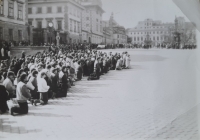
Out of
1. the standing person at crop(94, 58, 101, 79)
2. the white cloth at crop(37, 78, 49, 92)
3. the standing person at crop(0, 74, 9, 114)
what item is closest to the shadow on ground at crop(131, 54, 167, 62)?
the standing person at crop(94, 58, 101, 79)

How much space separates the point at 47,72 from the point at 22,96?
459 mm

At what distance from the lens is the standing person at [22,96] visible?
2.66m

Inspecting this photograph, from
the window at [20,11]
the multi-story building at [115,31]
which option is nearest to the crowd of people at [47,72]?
the multi-story building at [115,31]

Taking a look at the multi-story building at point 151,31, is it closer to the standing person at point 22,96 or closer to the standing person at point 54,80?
the standing person at point 54,80

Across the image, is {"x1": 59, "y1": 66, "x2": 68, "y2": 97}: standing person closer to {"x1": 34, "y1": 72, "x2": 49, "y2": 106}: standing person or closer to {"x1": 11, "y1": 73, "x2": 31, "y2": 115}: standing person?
{"x1": 34, "y1": 72, "x2": 49, "y2": 106}: standing person

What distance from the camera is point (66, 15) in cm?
299

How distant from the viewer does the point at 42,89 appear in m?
2.87

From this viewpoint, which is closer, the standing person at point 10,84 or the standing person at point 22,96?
the standing person at point 22,96

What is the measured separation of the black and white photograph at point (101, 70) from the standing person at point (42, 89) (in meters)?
0.01

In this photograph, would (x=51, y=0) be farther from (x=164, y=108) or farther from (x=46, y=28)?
(x=164, y=108)

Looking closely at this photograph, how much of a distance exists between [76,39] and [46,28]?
35cm

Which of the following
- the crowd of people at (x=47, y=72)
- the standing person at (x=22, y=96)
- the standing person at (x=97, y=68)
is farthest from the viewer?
the standing person at (x=97, y=68)

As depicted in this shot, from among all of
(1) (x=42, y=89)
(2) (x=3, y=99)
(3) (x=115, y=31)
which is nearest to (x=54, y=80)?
(1) (x=42, y=89)

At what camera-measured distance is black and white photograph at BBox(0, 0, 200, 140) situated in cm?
259
